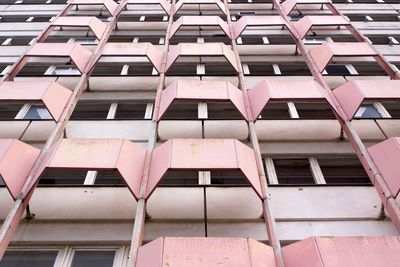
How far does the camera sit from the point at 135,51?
1591cm

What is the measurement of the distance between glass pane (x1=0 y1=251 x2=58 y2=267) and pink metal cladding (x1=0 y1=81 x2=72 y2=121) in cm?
436

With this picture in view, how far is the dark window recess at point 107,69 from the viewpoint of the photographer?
17508 millimetres

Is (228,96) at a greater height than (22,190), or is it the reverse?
(228,96)

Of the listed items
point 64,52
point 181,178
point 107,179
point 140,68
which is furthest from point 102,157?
point 140,68

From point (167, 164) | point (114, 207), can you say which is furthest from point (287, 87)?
point (114, 207)

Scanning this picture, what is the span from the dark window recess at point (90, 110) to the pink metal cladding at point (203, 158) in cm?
497

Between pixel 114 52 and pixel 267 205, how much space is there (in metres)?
9.32

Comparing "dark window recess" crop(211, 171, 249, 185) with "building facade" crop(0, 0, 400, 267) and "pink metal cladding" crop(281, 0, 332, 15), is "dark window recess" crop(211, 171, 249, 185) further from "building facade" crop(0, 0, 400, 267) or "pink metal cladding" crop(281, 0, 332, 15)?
"pink metal cladding" crop(281, 0, 332, 15)

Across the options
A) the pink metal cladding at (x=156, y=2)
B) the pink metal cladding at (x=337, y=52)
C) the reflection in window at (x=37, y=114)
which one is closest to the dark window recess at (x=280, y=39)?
the pink metal cladding at (x=337, y=52)

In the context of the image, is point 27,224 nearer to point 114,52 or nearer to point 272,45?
point 114,52

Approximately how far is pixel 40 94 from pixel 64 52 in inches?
144

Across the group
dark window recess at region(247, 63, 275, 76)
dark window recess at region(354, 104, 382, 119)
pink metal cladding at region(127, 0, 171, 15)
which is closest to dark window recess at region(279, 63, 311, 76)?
dark window recess at region(247, 63, 275, 76)

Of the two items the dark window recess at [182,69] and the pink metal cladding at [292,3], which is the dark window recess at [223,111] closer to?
the dark window recess at [182,69]

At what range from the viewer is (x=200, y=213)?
10.2m
